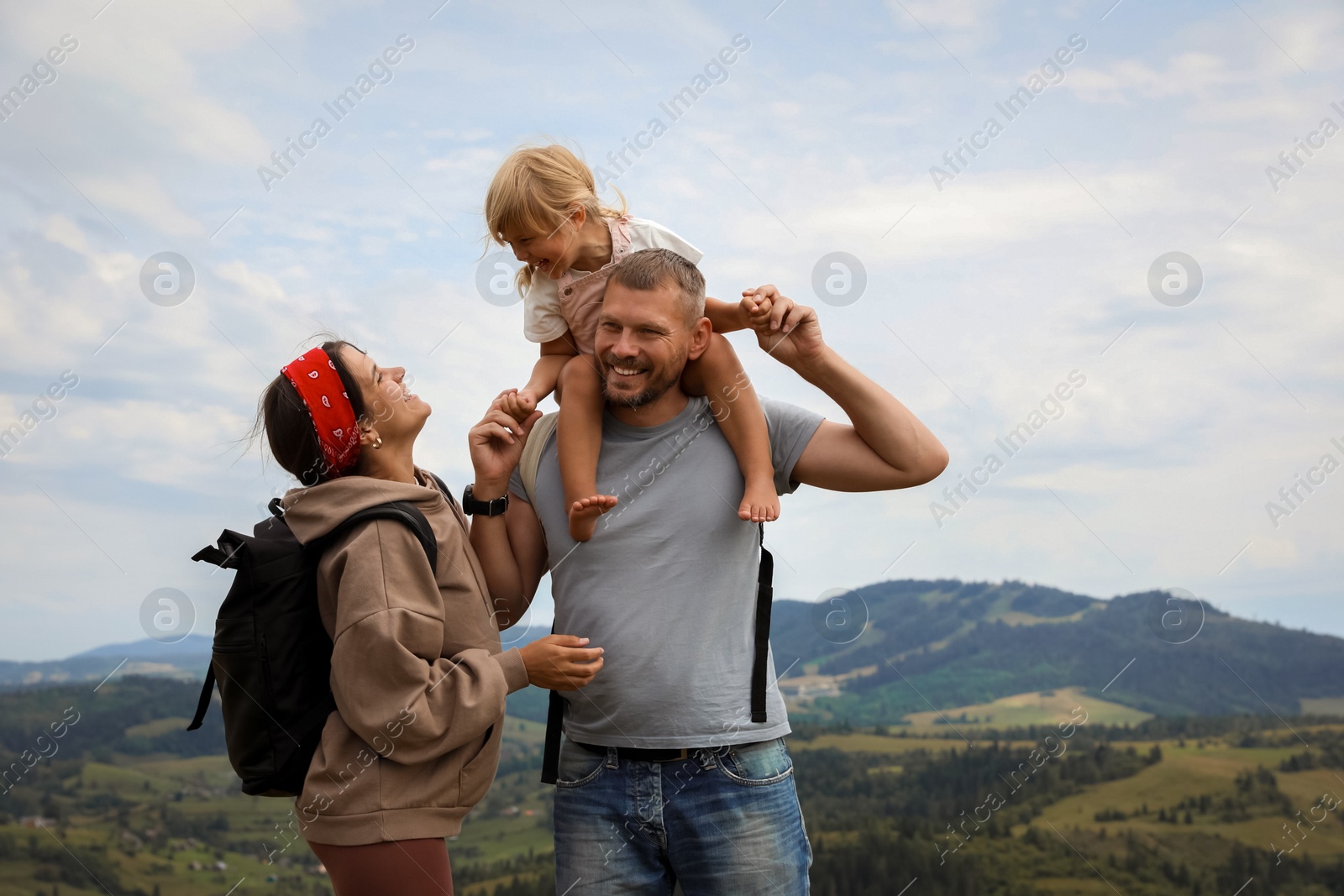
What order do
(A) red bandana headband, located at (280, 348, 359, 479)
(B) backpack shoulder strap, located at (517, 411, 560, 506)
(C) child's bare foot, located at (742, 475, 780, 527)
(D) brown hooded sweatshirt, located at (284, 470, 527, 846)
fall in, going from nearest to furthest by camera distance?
(D) brown hooded sweatshirt, located at (284, 470, 527, 846) → (A) red bandana headband, located at (280, 348, 359, 479) → (C) child's bare foot, located at (742, 475, 780, 527) → (B) backpack shoulder strap, located at (517, 411, 560, 506)

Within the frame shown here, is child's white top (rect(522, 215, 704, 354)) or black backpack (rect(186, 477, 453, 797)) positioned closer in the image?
black backpack (rect(186, 477, 453, 797))

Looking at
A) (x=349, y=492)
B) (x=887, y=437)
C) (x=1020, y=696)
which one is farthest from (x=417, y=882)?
(x=1020, y=696)

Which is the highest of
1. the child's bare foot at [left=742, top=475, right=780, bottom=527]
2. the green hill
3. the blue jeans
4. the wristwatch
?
the wristwatch

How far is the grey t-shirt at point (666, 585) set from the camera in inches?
129

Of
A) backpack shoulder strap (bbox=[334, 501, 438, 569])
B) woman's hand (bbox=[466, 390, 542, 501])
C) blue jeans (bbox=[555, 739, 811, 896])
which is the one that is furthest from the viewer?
woman's hand (bbox=[466, 390, 542, 501])

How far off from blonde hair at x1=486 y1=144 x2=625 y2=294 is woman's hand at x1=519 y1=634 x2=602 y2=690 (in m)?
1.61

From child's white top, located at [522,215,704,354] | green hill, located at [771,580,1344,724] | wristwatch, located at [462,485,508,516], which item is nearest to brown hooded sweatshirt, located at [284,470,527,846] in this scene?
wristwatch, located at [462,485,508,516]

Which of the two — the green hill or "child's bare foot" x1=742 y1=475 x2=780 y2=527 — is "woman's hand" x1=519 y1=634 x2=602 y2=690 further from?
the green hill

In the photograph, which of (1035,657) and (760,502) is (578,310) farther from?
(1035,657)

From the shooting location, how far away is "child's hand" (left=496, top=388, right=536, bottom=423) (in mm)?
3523

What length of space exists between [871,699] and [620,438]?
92370mm

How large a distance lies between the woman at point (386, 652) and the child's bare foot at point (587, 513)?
36 cm

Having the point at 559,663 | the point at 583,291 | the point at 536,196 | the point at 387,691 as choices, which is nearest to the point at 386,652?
the point at 387,691

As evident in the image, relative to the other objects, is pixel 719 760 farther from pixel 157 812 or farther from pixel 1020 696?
pixel 1020 696
